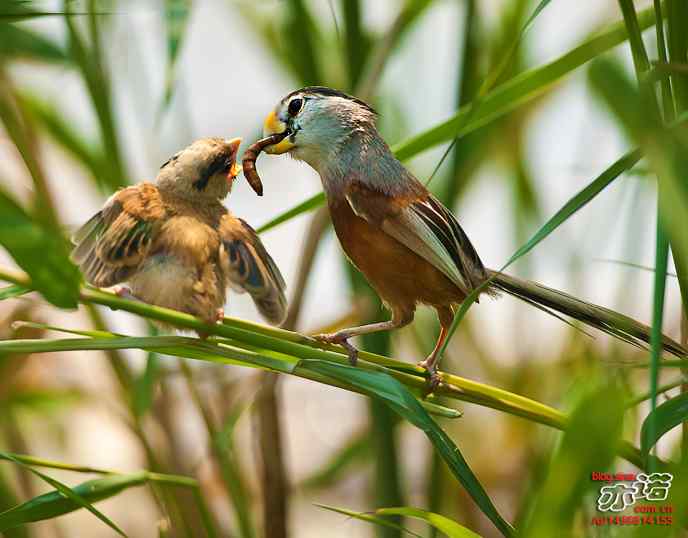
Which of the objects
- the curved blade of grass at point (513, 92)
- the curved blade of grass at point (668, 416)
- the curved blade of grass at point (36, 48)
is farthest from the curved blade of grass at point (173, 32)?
the curved blade of grass at point (668, 416)

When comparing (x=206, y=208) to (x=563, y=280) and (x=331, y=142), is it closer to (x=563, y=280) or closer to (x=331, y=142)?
(x=331, y=142)

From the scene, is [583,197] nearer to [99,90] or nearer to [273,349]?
[273,349]

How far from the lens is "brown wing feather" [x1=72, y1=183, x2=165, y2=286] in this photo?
1448 mm

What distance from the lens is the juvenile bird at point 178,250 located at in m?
1.41

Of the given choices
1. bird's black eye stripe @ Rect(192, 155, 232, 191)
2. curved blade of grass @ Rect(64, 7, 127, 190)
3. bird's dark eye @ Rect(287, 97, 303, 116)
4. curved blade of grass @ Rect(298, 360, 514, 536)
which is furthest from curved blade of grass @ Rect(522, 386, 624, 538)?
curved blade of grass @ Rect(64, 7, 127, 190)

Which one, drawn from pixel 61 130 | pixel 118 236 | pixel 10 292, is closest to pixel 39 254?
pixel 10 292

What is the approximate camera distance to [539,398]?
277 cm

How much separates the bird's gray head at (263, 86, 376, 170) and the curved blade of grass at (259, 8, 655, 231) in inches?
12.0

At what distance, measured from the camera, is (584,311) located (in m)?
1.47

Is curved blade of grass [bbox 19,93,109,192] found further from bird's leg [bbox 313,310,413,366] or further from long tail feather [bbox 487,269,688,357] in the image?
long tail feather [bbox 487,269,688,357]

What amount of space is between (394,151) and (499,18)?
140 cm

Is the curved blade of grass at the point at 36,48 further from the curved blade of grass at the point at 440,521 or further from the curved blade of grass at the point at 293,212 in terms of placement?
the curved blade of grass at the point at 440,521

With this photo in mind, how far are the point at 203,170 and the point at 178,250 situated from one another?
25 cm

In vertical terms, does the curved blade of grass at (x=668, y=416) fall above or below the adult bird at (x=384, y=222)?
below
